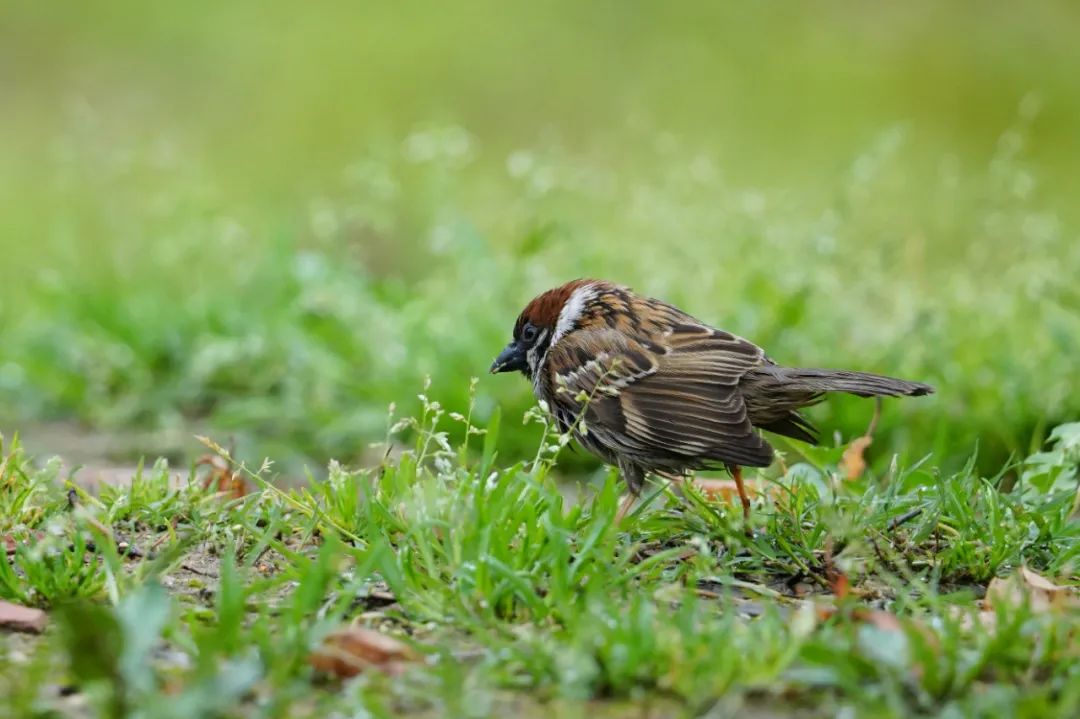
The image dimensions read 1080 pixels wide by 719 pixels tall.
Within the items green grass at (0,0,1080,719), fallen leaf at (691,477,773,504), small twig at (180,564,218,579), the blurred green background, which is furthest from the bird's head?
small twig at (180,564,218,579)

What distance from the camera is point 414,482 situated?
12.7 feet

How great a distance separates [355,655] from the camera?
9.62ft

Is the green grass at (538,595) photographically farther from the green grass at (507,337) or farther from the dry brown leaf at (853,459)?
the dry brown leaf at (853,459)

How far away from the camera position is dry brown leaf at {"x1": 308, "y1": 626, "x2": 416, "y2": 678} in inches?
115

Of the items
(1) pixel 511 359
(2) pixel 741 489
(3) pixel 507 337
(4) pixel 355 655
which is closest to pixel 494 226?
(3) pixel 507 337

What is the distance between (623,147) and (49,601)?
8.12 meters

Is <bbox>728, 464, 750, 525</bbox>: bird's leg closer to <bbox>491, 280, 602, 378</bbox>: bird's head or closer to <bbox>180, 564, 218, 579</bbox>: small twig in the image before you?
<bbox>491, 280, 602, 378</bbox>: bird's head

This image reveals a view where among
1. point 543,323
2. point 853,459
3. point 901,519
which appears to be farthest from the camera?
point 543,323

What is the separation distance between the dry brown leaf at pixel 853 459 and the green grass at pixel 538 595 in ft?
0.42

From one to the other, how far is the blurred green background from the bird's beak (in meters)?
1.20

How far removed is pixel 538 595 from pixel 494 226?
17.9 ft

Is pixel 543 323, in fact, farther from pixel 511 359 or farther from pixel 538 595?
pixel 538 595

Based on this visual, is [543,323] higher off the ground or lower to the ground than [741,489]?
higher

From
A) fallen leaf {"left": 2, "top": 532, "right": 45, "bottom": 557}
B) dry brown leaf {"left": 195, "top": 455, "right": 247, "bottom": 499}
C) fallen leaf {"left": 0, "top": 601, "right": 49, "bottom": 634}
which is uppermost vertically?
dry brown leaf {"left": 195, "top": 455, "right": 247, "bottom": 499}
